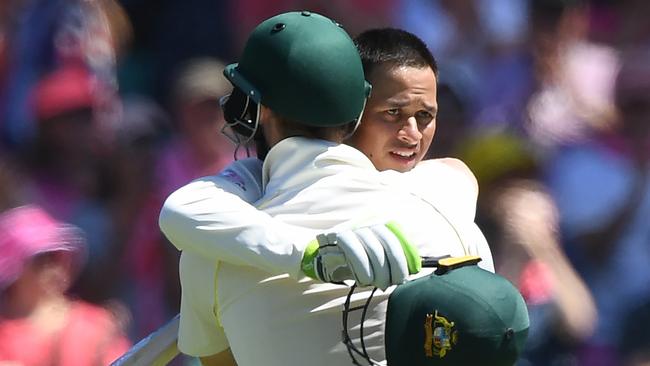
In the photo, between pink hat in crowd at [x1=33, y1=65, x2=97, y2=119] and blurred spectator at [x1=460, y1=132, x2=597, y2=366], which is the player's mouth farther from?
pink hat in crowd at [x1=33, y1=65, x2=97, y2=119]

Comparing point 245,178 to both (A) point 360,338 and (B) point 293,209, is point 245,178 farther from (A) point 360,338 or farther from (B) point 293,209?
(A) point 360,338

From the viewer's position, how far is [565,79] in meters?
4.89

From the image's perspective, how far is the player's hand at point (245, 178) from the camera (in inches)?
96.8

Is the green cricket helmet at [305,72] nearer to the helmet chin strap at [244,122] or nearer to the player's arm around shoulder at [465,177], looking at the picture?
the helmet chin strap at [244,122]

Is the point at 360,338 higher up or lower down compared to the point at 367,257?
lower down

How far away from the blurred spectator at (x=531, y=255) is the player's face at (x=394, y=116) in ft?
5.12

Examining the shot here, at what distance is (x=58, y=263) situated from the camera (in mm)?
4434

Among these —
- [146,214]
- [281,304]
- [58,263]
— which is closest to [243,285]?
[281,304]

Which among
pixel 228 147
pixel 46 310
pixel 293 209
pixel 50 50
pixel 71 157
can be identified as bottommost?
pixel 46 310

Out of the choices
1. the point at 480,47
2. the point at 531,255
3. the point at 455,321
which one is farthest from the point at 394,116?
the point at 480,47

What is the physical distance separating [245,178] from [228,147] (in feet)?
7.55

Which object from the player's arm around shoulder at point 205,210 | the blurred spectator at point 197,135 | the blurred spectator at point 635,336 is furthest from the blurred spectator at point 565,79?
the player's arm around shoulder at point 205,210

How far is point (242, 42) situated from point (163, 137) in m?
0.43

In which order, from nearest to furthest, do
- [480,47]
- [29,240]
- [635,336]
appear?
[29,240]
[635,336]
[480,47]
